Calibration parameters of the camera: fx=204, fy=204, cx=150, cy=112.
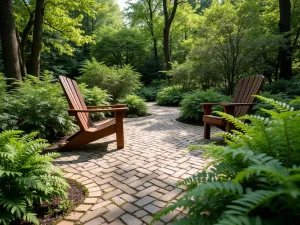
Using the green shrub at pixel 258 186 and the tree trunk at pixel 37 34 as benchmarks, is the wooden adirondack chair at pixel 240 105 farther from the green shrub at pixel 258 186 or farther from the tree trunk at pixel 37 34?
the tree trunk at pixel 37 34

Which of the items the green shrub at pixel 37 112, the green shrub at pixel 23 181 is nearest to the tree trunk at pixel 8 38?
the green shrub at pixel 37 112

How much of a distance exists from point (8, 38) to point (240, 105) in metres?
5.43

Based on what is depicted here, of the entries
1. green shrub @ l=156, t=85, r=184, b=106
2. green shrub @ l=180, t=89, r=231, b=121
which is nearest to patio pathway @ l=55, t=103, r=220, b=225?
green shrub @ l=180, t=89, r=231, b=121

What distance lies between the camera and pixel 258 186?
1110mm

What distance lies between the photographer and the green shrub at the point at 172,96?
9828 millimetres

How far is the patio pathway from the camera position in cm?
174

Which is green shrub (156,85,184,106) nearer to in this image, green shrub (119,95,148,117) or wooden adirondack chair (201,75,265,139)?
green shrub (119,95,148,117)

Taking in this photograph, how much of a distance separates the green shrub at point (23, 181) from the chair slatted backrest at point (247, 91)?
330cm

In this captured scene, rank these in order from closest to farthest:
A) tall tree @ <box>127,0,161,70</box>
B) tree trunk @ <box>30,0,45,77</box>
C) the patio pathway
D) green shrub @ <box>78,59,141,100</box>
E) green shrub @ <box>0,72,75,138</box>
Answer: the patio pathway
green shrub @ <box>0,72,75,138</box>
tree trunk @ <box>30,0,45,77</box>
green shrub @ <box>78,59,141,100</box>
tall tree @ <box>127,0,161,70</box>

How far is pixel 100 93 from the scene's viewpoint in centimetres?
648

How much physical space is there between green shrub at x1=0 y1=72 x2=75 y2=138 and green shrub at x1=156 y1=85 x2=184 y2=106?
637 cm

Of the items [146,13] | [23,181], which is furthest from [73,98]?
[146,13]

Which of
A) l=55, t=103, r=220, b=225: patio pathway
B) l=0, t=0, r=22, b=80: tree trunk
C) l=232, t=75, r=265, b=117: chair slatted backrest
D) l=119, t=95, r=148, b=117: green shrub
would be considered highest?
l=0, t=0, r=22, b=80: tree trunk

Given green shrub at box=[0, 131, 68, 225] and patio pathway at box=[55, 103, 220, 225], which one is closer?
green shrub at box=[0, 131, 68, 225]
